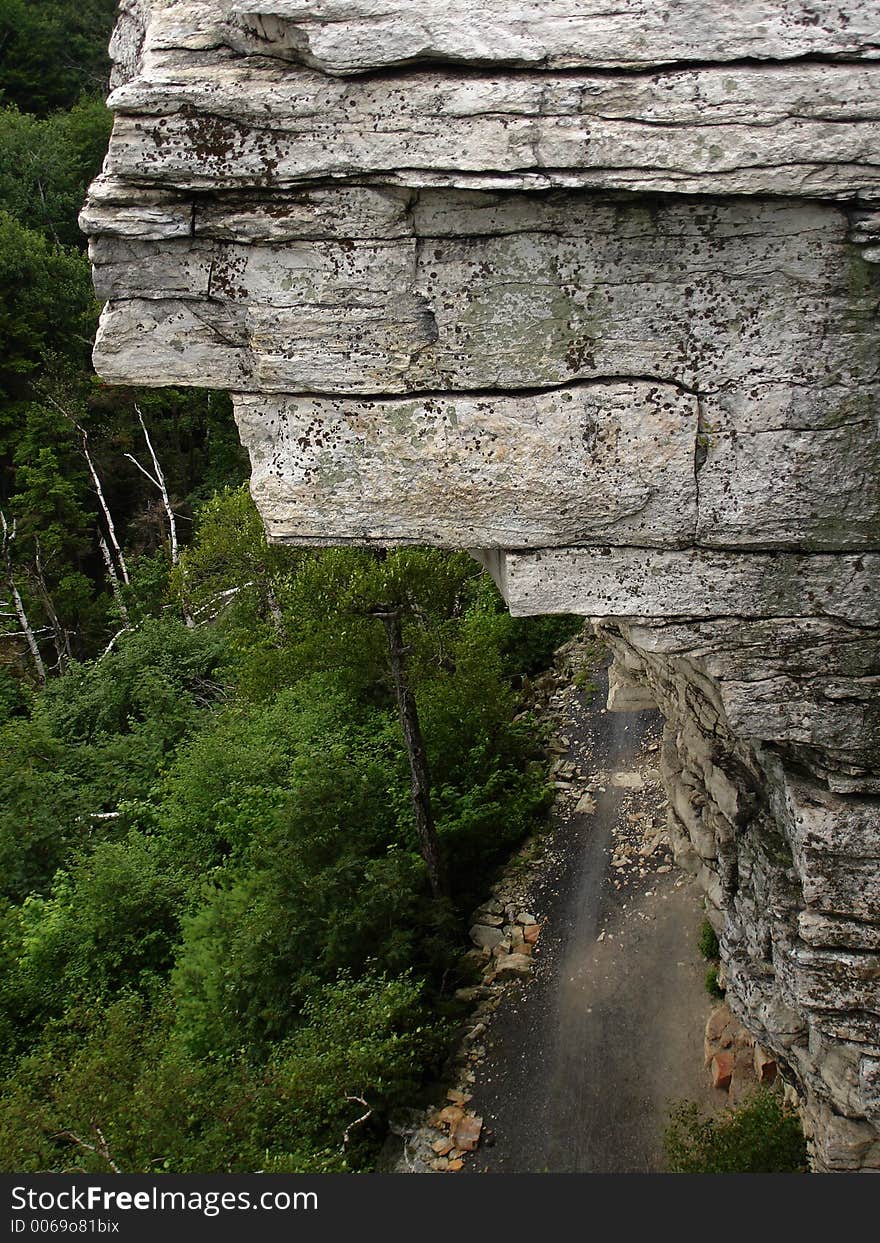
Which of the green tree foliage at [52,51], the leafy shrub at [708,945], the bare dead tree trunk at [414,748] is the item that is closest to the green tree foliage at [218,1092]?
the bare dead tree trunk at [414,748]

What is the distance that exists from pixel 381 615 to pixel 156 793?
7.98 meters

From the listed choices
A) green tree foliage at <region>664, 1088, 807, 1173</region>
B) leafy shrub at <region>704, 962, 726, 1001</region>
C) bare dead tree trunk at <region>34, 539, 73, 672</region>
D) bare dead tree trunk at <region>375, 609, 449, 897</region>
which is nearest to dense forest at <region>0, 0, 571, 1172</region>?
bare dead tree trunk at <region>34, 539, 73, 672</region>

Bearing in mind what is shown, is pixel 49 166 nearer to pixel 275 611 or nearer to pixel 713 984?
pixel 275 611

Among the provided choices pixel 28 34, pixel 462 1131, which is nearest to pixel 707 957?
pixel 462 1131

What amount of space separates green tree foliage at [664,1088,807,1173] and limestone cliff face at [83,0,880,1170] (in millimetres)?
3835

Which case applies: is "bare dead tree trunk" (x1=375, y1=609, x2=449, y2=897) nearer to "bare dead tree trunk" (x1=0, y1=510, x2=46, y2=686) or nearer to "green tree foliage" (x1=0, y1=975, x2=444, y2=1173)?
"green tree foliage" (x1=0, y1=975, x2=444, y2=1173)

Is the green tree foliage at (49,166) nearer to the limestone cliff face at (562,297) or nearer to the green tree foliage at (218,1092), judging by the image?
the green tree foliage at (218,1092)

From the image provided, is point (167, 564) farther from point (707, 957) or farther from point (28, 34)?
point (28, 34)

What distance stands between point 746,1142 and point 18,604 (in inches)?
831

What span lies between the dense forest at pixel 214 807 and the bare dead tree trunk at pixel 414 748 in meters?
0.34

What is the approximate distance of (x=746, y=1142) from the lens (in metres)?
9.23

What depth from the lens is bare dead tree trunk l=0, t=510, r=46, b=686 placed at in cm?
2439

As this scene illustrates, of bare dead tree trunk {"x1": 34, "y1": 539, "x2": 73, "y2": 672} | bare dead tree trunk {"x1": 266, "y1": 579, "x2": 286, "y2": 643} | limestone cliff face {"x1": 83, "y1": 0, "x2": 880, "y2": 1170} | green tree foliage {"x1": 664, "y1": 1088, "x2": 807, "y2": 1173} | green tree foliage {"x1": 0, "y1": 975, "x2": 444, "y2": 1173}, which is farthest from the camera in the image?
bare dead tree trunk {"x1": 34, "y1": 539, "x2": 73, "y2": 672}

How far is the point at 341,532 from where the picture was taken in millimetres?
6105
